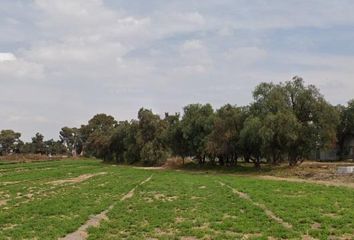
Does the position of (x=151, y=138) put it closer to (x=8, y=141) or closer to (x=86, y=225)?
(x=86, y=225)

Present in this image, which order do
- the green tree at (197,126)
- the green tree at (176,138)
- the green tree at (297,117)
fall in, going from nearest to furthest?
the green tree at (297,117) < the green tree at (197,126) < the green tree at (176,138)

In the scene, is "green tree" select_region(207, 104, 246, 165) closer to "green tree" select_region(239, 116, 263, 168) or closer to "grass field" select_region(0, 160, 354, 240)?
"green tree" select_region(239, 116, 263, 168)

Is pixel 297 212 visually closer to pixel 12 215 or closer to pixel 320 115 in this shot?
pixel 12 215

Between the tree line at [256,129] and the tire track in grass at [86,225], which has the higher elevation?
the tree line at [256,129]

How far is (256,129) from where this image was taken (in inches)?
2296

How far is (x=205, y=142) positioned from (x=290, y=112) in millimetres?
17752

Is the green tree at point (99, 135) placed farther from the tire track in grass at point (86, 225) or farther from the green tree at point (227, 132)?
the tire track in grass at point (86, 225)

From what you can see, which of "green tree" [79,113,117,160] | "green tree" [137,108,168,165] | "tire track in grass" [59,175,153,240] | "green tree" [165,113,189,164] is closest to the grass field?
"tire track in grass" [59,175,153,240]

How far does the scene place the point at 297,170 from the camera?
184 feet

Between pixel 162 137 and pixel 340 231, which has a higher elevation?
pixel 162 137

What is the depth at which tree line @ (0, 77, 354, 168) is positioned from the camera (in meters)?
57.6

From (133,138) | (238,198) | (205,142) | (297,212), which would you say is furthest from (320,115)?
(133,138)

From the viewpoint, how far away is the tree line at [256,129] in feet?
189

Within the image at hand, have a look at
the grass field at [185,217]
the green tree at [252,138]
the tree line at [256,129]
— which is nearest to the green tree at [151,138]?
the tree line at [256,129]
